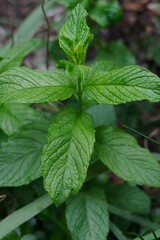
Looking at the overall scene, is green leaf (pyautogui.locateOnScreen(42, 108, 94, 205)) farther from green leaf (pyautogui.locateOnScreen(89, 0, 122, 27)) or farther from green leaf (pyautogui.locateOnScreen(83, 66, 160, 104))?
green leaf (pyautogui.locateOnScreen(89, 0, 122, 27))

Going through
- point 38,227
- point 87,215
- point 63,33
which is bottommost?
point 38,227

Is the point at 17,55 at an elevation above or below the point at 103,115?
above

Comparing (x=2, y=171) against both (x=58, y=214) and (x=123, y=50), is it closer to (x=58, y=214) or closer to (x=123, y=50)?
(x=58, y=214)

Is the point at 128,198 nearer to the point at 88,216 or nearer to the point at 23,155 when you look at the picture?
the point at 88,216

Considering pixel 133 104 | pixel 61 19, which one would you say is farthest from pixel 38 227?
pixel 61 19

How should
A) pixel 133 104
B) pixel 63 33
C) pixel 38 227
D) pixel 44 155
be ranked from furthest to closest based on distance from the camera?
pixel 133 104 < pixel 38 227 < pixel 63 33 < pixel 44 155

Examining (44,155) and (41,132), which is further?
(41,132)

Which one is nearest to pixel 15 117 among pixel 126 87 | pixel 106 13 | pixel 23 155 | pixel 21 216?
pixel 23 155
